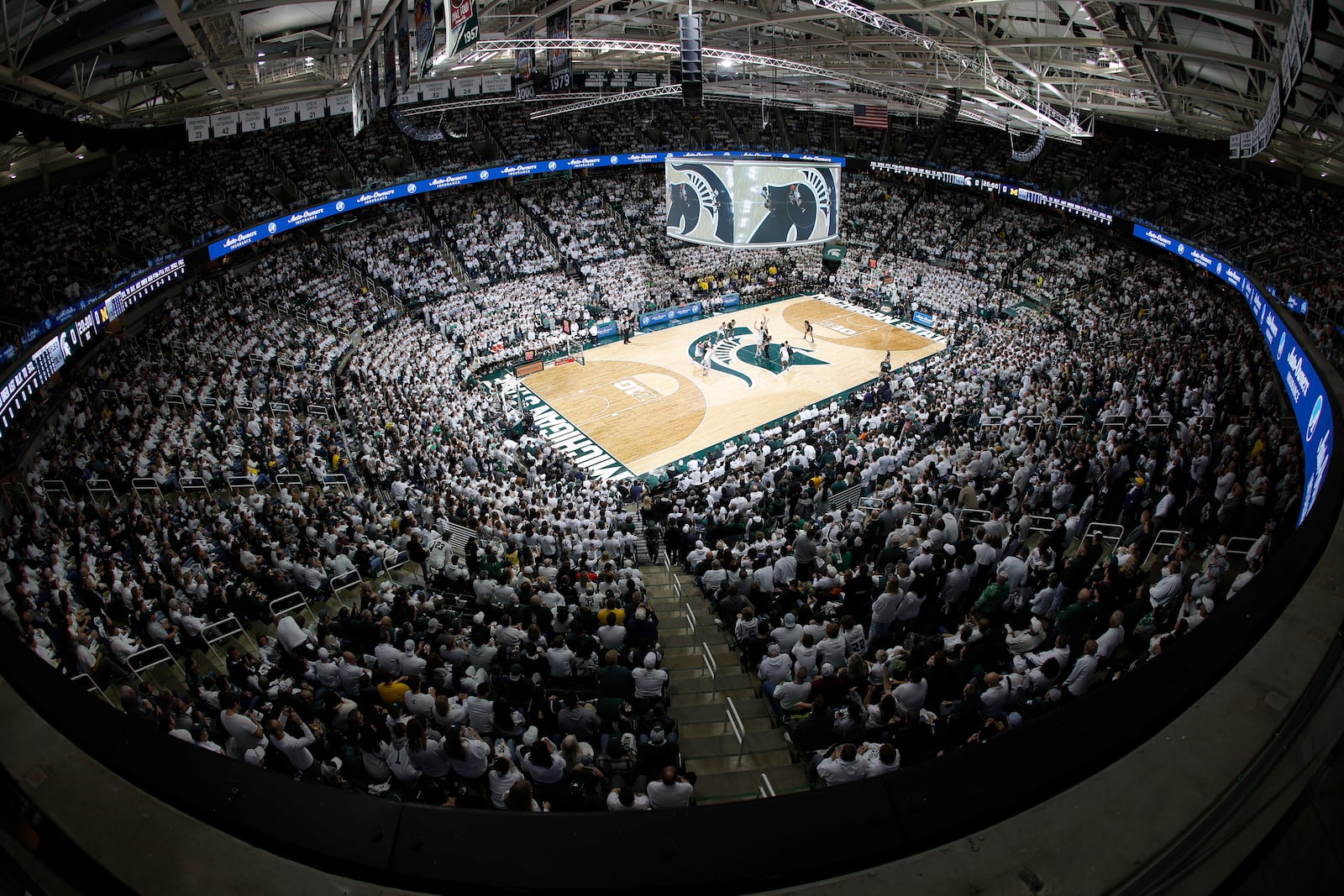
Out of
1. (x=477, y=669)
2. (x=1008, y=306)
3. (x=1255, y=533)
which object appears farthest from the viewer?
(x=1008, y=306)

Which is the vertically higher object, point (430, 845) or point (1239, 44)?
point (1239, 44)

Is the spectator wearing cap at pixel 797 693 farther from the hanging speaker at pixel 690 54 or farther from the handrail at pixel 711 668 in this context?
the hanging speaker at pixel 690 54

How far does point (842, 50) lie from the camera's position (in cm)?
3256

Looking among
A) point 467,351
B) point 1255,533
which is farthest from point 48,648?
point 467,351

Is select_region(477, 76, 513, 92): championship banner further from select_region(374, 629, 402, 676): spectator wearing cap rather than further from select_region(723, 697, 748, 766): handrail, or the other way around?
select_region(723, 697, 748, 766): handrail

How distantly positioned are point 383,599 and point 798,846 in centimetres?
882

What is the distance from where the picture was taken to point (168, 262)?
1057 inches

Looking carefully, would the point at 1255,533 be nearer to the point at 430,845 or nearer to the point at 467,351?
the point at 430,845

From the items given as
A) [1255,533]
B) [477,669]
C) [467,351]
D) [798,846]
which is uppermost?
[798,846]

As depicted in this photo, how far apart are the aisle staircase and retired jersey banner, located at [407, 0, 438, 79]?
13518mm

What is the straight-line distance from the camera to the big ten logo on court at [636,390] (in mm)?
31188

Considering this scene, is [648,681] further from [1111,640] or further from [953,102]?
[953,102]

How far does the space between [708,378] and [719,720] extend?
2477 centimetres

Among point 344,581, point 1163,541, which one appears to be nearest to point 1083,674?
point 1163,541
